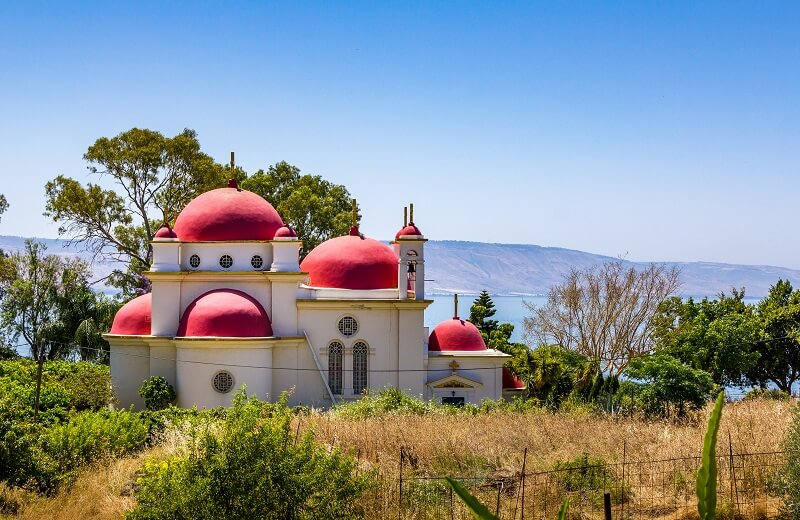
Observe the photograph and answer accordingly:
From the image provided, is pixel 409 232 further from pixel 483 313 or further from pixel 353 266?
pixel 483 313

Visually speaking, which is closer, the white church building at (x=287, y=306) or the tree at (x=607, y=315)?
the white church building at (x=287, y=306)

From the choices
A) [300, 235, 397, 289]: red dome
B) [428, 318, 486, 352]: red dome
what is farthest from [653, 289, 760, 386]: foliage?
[300, 235, 397, 289]: red dome

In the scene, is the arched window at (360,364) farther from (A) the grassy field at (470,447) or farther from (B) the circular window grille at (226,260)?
(A) the grassy field at (470,447)

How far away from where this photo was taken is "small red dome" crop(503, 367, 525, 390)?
30.2 metres

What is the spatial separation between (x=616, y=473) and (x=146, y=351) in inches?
666

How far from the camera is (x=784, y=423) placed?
58.0 feet

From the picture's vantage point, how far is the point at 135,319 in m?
28.4

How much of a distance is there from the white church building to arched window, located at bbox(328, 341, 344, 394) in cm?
3

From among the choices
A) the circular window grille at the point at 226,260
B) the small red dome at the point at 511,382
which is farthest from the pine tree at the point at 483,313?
the circular window grille at the point at 226,260

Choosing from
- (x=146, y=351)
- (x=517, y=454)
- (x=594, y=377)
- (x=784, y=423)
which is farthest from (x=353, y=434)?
(x=594, y=377)

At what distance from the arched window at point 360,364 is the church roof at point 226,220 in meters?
4.37

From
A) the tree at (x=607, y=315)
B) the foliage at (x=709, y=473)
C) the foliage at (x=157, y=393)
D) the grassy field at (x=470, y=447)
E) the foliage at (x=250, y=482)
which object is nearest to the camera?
the foliage at (x=709, y=473)

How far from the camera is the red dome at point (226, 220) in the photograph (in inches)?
1097

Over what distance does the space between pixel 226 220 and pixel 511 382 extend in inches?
424
